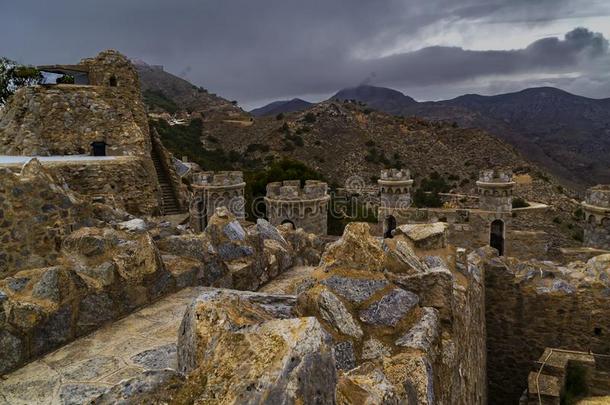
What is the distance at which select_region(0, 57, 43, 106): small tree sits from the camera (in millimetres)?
17797

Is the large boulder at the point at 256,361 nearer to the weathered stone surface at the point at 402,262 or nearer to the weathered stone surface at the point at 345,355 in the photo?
the weathered stone surface at the point at 345,355

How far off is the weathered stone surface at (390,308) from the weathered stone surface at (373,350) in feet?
0.42

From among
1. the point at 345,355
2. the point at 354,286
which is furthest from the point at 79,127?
the point at 345,355

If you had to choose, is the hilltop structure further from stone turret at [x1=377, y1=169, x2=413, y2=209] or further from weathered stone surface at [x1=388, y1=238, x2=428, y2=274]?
stone turret at [x1=377, y1=169, x2=413, y2=209]

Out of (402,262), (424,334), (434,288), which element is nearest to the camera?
(424,334)

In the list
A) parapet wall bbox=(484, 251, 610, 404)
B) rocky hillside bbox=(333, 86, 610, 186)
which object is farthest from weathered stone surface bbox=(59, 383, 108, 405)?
rocky hillside bbox=(333, 86, 610, 186)

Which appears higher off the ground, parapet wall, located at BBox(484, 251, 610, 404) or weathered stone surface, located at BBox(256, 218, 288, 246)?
weathered stone surface, located at BBox(256, 218, 288, 246)

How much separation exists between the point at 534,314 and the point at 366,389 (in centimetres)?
591

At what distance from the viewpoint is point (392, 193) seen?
20266mm

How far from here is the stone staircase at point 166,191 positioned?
16.4 metres

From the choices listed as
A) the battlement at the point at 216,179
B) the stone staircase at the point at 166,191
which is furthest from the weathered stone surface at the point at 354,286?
the stone staircase at the point at 166,191

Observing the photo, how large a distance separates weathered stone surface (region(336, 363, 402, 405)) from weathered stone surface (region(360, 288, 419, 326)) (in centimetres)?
40

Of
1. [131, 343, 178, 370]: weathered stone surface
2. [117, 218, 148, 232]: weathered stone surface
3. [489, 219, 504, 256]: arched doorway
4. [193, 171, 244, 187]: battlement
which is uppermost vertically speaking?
[193, 171, 244, 187]: battlement

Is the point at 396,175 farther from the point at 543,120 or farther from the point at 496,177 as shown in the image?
the point at 543,120
